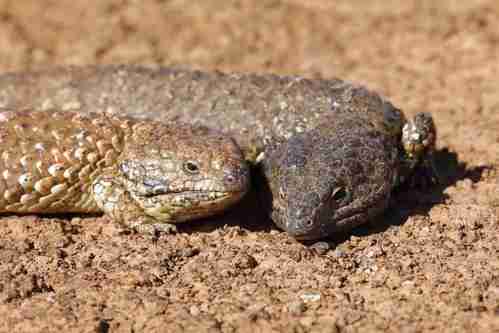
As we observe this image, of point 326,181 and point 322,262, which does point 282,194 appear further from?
point 322,262

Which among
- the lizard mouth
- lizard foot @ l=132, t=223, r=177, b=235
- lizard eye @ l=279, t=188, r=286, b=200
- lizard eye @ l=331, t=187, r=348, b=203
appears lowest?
lizard foot @ l=132, t=223, r=177, b=235

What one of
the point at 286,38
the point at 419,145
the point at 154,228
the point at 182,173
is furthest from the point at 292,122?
the point at 286,38

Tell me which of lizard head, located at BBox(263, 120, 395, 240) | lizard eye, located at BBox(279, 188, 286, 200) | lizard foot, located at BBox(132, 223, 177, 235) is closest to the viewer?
lizard head, located at BBox(263, 120, 395, 240)

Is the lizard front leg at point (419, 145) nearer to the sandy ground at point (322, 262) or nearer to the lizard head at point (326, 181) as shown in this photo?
the sandy ground at point (322, 262)

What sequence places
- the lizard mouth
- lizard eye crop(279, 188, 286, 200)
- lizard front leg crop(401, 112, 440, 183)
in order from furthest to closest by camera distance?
lizard front leg crop(401, 112, 440, 183) → the lizard mouth → lizard eye crop(279, 188, 286, 200)

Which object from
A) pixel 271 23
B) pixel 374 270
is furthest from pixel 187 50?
pixel 374 270

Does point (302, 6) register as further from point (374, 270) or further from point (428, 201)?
point (374, 270)

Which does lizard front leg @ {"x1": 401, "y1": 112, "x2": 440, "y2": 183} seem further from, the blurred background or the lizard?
the blurred background

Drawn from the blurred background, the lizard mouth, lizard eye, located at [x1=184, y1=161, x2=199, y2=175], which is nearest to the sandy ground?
the blurred background
